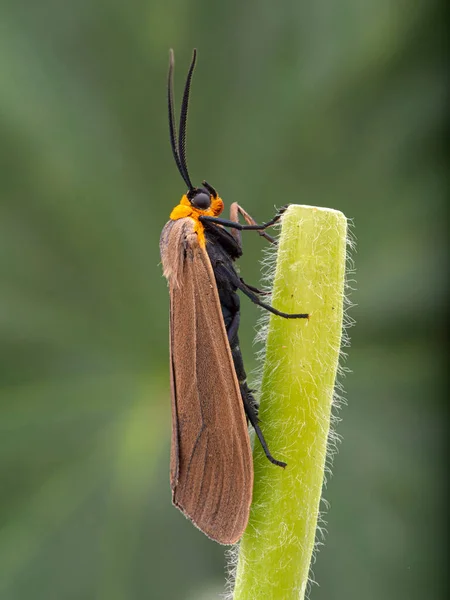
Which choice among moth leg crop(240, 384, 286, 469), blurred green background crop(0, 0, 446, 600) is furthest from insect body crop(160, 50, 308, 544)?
blurred green background crop(0, 0, 446, 600)

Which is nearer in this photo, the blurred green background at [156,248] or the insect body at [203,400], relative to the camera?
the insect body at [203,400]

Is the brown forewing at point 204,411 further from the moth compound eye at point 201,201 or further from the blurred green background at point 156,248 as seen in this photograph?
the blurred green background at point 156,248

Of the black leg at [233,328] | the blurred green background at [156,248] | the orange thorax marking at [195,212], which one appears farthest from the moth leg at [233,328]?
the blurred green background at [156,248]

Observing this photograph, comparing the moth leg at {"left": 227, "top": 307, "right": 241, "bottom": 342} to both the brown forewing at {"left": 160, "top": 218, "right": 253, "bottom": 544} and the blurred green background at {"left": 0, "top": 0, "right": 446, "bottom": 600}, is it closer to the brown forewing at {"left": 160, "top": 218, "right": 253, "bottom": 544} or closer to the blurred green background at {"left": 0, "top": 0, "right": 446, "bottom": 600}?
the brown forewing at {"left": 160, "top": 218, "right": 253, "bottom": 544}

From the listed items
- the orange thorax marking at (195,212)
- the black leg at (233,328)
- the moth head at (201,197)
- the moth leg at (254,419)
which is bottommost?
the moth leg at (254,419)

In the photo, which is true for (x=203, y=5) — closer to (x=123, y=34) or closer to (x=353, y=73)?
(x=123, y=34)

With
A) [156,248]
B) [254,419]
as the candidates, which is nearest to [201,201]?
[254,419]

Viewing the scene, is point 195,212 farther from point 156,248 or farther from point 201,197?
point 156,248

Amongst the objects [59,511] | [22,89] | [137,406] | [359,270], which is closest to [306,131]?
[359,270]
